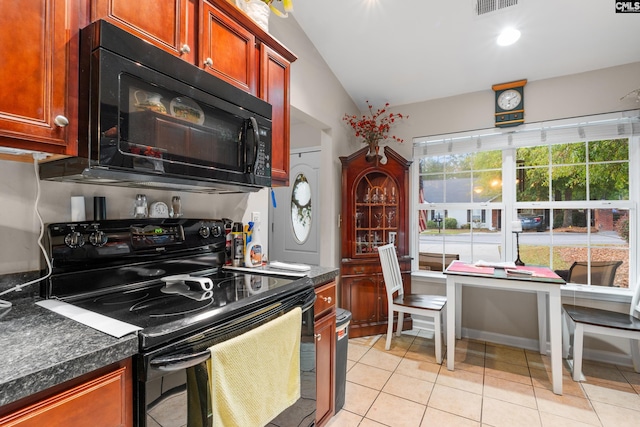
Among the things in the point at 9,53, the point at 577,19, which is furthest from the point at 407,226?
the point at 9,53

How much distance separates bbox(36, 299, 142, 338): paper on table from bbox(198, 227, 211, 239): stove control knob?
0.65 metres

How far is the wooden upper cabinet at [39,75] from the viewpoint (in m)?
0.86

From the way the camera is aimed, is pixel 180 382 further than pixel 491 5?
No

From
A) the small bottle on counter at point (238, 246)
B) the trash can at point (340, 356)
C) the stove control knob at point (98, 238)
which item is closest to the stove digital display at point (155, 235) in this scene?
the stove control knob at point (98, 238)

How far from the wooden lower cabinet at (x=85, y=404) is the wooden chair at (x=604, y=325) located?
9.51 feet

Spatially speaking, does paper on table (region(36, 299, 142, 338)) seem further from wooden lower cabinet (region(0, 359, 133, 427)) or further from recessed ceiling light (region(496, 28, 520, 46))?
recessed ceiling light (region(496, 28, 520, 46))

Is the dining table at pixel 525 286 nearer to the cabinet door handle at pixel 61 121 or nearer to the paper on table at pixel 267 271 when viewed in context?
the paper on table at pixel 267 271

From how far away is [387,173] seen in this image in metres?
3.33

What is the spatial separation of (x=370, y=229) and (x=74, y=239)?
2676 mm

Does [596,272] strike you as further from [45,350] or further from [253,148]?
[45,350]

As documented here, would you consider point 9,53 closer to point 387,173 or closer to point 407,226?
point 387,173

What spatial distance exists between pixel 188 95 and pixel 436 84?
277 cm

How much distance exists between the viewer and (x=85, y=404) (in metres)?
0.71

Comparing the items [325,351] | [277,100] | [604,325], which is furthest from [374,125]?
[604,325]
